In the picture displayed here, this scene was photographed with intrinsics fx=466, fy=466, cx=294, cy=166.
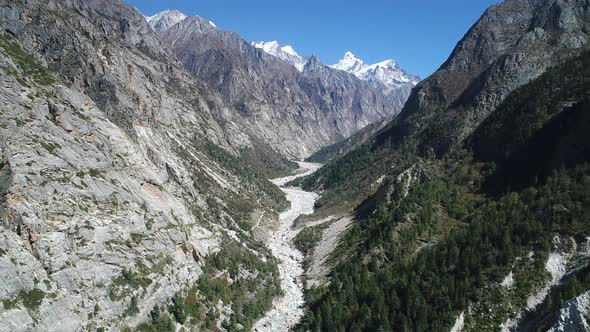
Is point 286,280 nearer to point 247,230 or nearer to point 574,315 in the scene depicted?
point 247,230

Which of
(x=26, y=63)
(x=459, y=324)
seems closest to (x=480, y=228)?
(x=459, y=324)

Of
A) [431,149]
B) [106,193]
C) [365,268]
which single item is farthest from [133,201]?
[431,149]

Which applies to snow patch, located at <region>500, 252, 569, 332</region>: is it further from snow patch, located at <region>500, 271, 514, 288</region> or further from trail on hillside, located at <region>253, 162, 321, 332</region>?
trail on hillside, located at <region>253, 162, 321, 332</region>

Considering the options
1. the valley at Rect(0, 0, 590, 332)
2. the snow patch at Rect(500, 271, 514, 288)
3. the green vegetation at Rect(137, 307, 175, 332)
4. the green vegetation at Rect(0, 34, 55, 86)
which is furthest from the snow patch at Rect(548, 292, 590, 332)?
the green vegetation at Rect(0, 34, 55, 86)

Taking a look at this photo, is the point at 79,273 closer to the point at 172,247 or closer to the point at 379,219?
the point at 172,247

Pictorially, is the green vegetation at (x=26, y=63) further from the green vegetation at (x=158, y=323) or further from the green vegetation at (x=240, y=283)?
the green vegetation at (x=158, y=323)

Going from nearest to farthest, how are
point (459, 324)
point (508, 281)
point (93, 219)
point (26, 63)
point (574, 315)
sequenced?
point (574, 315), point (459, 324), point (508, 281), point (93, 219), point (26, 63)
